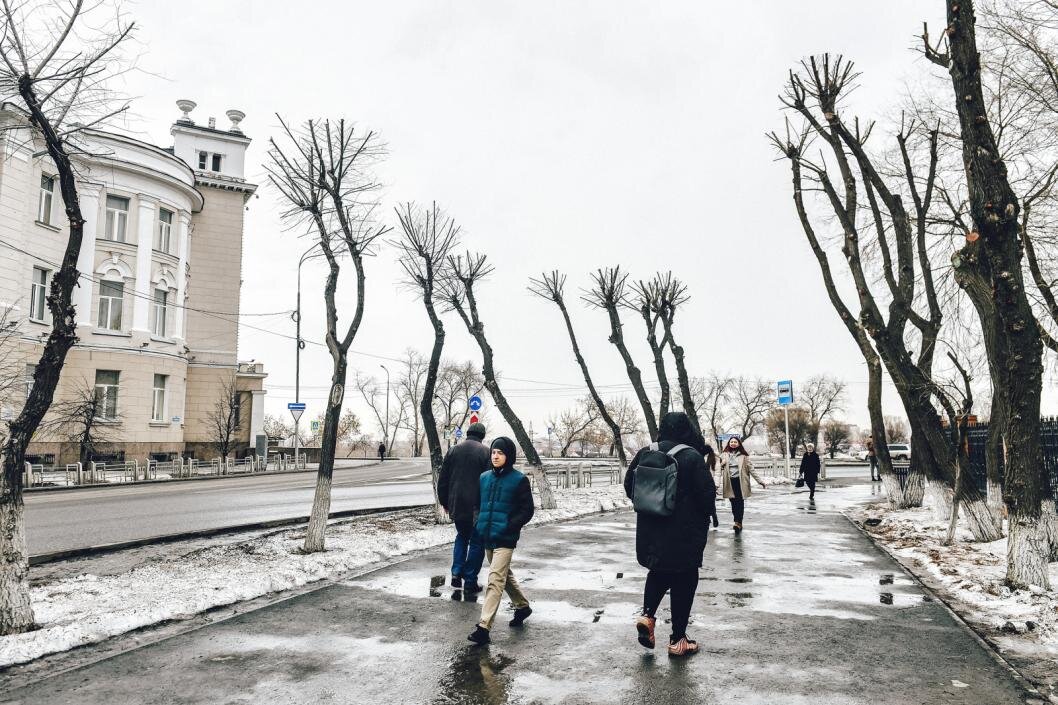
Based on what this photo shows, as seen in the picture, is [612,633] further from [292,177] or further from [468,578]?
[292,177]

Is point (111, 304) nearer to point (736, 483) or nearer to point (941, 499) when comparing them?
point (736, 483)

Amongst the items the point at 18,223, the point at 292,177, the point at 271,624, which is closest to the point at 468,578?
the point at 271,624

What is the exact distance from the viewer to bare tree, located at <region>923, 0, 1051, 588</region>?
7.46 metres

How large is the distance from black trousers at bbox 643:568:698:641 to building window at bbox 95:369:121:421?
104ft

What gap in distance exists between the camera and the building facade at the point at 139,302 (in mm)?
29234

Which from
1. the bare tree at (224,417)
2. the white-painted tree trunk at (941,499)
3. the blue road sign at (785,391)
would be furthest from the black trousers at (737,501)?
the bare tree at (224,417)

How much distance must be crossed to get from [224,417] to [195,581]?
32.1 metres

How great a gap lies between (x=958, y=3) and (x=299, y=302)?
134 feet

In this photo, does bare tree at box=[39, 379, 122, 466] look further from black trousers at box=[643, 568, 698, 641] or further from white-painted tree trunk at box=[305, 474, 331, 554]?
black trousers at box=[643, 568, 698, 641]

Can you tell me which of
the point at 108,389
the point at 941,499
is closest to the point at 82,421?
the point at 108,389

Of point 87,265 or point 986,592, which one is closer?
point 986,592

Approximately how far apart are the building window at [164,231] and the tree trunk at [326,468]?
29.2 meters

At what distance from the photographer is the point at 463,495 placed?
777 cm

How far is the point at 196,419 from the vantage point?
39062 millimetres
